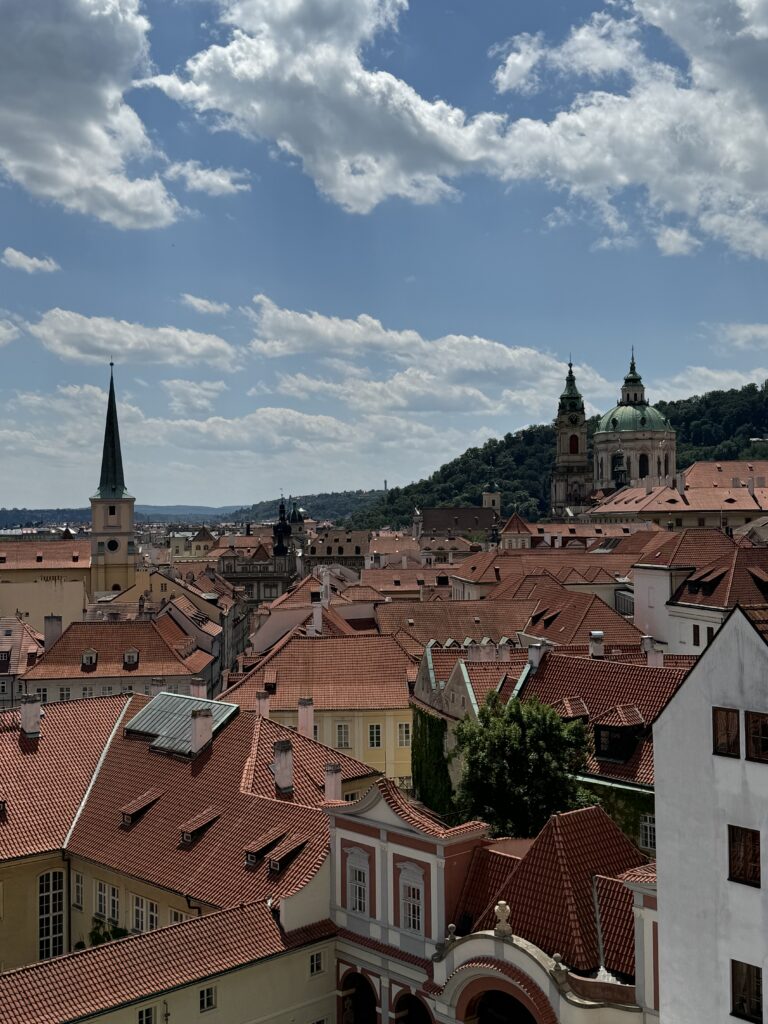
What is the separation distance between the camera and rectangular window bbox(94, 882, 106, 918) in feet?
118

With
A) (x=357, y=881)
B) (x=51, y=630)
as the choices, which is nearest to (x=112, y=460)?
(x=51, y=630)

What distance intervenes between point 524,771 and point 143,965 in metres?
13.8

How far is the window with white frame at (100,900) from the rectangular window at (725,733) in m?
21.9

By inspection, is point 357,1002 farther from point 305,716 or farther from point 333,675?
point 333,675

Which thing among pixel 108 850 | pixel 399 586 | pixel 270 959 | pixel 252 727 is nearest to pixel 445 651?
pixel 252 727

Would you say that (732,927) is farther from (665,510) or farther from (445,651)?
(665,510)

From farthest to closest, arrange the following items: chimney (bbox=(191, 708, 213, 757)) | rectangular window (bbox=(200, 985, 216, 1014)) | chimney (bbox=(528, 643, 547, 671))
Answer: chimney (bbox=(528, 643, 547, 671)), chimney (bbox=(191, 708, 213, 757)), rectangular window (bbox=(200, 985, 216, 1014))

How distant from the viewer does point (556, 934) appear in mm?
26469

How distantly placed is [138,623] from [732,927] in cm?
5524

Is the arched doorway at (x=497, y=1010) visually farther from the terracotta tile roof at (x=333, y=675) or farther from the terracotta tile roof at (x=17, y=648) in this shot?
the terracotta tile roof at (x=17, y=648)

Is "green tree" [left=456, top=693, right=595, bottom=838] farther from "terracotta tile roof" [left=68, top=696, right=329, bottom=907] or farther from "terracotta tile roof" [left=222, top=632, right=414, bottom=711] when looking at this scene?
"terracotta tile roof" [left=222, top=632, right=414, bottom=711]

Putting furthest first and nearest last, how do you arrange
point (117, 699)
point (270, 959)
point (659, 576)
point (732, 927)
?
1. point (659, 576)
2. point (117, 699)
3. point (270, 959)
4. point (732, 927)

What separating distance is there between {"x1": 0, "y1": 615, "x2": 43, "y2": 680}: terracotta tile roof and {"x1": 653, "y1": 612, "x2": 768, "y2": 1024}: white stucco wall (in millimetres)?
58547

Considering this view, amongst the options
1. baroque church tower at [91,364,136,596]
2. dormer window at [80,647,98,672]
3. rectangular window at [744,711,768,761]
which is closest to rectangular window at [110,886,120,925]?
rectangular window at [744,711,768,761]
